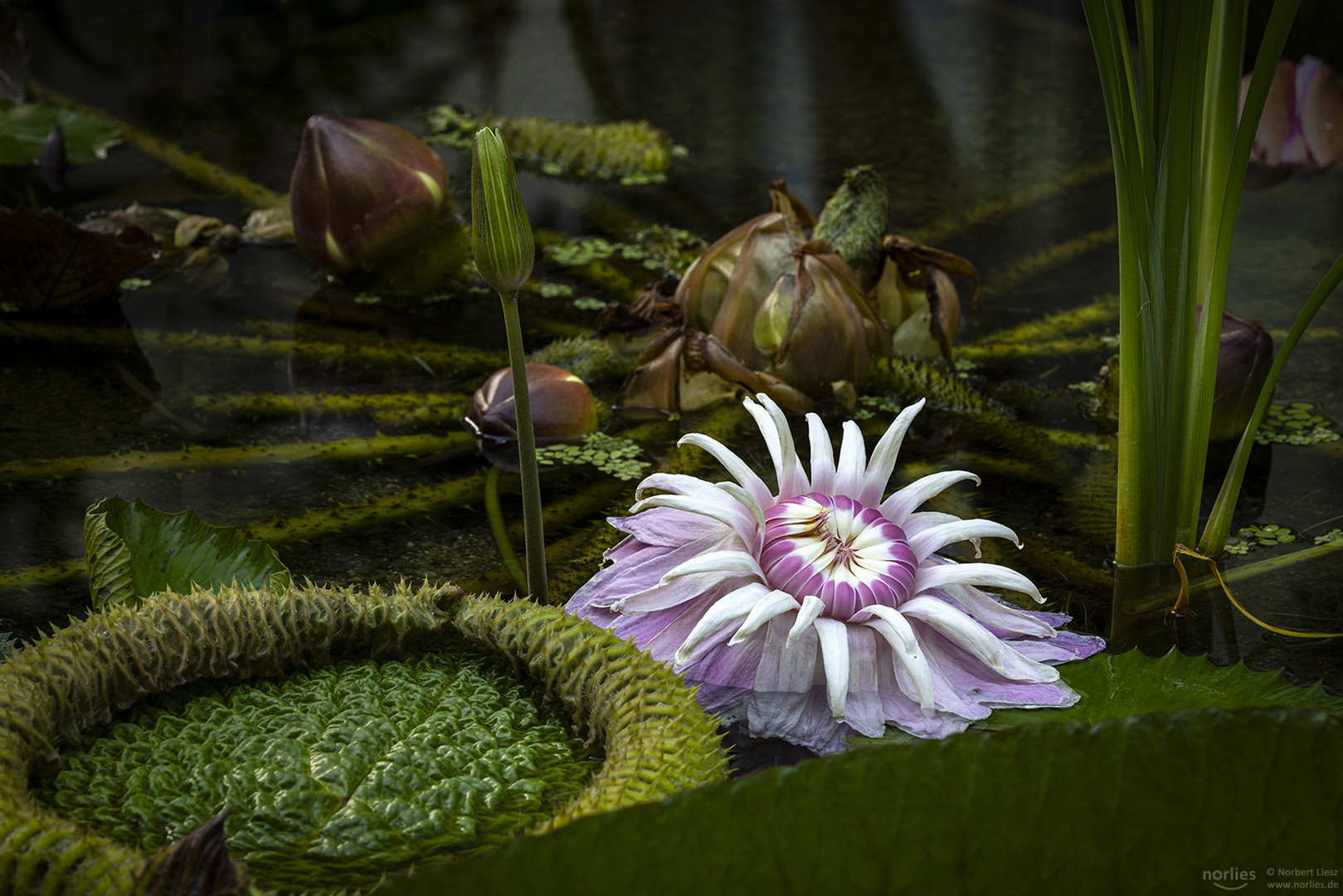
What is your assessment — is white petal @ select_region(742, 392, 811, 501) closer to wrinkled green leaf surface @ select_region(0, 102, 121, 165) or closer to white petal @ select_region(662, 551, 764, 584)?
white petal @ select_region(662, 551, 764, 584)

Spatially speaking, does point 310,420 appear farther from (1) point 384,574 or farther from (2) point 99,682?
(2) point 99,682

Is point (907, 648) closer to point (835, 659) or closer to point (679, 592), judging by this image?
point (835, 659)

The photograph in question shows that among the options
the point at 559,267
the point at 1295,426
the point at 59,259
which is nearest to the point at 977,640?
the point at 1295,426

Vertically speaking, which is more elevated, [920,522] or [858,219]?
[858,219]

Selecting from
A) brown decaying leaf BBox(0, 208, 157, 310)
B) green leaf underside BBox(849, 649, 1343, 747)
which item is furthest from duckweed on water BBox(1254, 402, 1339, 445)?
brown decaying leaf BBox(0, 208, 157, 310)

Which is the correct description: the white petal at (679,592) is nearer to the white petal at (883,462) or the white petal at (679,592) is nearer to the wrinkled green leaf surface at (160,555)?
the white petal at (883,462)
